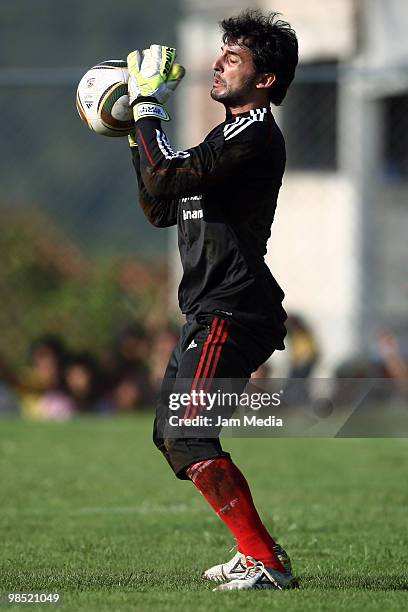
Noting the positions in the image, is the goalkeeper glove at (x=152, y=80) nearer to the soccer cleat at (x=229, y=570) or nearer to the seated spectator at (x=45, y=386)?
the soccer cleat at (x=229, y=570)

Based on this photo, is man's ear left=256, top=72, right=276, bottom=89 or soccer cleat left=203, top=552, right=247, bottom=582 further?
man's ear left=256, top=72, right=276, bottom=89

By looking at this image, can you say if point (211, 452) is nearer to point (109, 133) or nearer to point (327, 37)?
point (109, 133)

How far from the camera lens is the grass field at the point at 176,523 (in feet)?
18.1

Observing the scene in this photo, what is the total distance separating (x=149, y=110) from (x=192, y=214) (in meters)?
0.45

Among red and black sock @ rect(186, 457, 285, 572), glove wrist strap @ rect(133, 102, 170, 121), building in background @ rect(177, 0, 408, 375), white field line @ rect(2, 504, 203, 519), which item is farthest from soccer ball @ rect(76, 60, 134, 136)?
building in background @ rect(177, 0, 408, 375)

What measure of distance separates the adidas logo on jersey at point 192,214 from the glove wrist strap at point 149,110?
384 mm

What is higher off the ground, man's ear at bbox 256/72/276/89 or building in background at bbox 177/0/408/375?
man's ear at bbox 256/72/276/89

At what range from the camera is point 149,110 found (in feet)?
19.0

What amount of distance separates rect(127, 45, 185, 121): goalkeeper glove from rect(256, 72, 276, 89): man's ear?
1.09 feet

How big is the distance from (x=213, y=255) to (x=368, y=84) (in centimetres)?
1155

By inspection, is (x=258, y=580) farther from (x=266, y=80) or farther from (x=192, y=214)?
(x=266, y=80)

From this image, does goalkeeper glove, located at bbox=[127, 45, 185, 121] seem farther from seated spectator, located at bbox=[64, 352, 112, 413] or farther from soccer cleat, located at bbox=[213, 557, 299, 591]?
seated spectator, located at bbox=[64, 352, 112, 413]

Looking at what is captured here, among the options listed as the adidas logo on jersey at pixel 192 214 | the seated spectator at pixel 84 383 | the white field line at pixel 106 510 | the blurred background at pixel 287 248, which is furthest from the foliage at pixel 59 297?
the adidas logo on jersey at pixel 192 214

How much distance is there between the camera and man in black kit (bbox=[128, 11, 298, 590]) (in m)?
5.63
